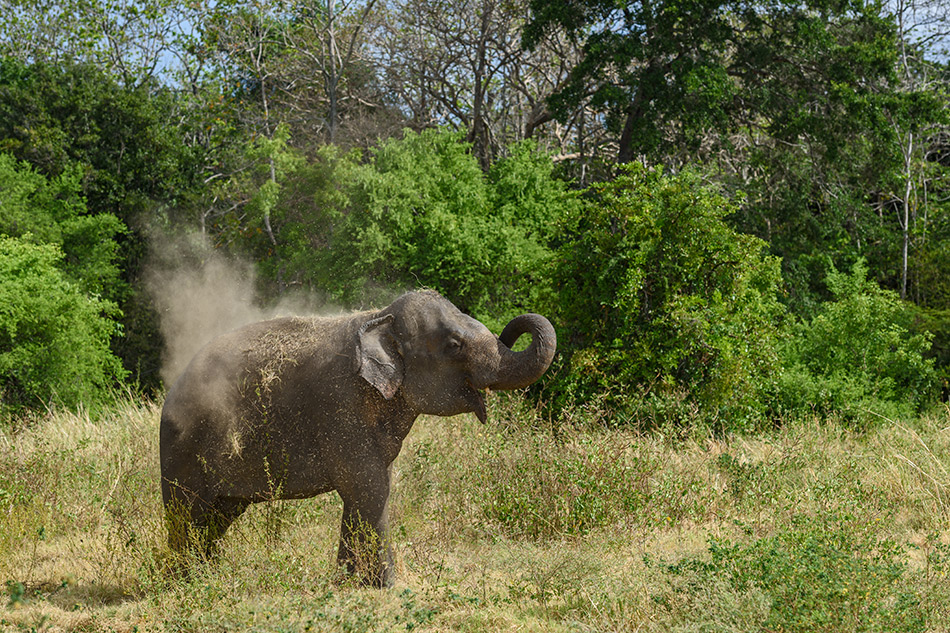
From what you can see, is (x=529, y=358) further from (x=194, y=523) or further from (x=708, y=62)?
(x=708, y=62)

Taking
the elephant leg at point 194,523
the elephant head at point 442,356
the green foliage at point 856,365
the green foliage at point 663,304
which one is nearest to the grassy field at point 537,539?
the elephant leg at point 194,523

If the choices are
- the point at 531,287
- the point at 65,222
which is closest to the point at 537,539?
the point at 531,287

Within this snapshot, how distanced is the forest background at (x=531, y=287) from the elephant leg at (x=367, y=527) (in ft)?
0.54

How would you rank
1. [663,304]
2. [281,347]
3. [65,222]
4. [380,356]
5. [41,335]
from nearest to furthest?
[380,356] → [281,347] → [663,304] → [41,335] → [65,222]

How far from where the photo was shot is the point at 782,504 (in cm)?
798

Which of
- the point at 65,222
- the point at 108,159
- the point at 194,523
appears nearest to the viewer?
the point at 194,523

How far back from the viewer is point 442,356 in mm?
5703

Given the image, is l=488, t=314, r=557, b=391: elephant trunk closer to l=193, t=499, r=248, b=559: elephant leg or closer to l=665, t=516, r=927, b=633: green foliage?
l=665, t=516, r=927, b=633: green foliage

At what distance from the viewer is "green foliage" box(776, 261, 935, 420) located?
12.5 m

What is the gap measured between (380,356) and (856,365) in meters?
9.98

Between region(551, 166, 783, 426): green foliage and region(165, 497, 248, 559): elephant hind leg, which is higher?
region(551, 166, 783, 426): green foliage

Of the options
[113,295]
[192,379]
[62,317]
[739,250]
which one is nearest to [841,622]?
[192,379]

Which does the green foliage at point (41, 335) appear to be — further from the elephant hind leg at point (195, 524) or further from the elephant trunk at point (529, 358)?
the elephant trunk at point (529, 358)

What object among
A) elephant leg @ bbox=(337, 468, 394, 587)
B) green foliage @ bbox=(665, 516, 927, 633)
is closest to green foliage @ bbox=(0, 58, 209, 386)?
elephant leg @ bbox=(337, 468, 394, 587)
